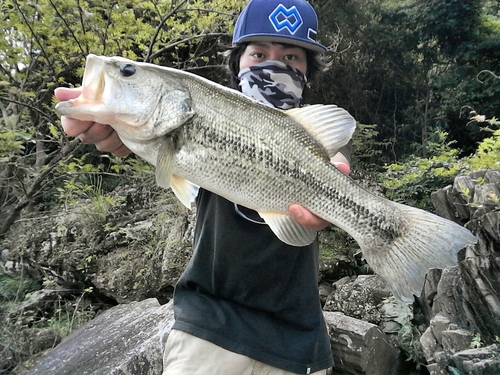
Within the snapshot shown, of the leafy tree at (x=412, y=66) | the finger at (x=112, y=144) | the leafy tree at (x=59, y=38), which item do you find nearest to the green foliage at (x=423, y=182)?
the leafy tree at (x=412, y=66)

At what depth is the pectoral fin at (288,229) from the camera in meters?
2.14

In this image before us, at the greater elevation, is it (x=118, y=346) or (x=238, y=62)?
(x=238, y=62)

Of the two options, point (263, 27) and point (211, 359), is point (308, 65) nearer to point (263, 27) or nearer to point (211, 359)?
point (263, 27)

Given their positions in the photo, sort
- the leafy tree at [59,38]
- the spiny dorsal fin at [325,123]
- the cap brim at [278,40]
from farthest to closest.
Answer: the leafy tree at [59,38] → the cap brim at [278,40] → the spiny dorsal fin at [325,123]

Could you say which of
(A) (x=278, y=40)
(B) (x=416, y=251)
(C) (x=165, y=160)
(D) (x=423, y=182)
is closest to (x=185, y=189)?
(C) (x=165, y=160)

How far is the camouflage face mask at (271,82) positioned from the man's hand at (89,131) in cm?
78

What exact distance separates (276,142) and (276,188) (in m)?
0.22

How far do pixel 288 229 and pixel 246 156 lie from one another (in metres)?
0.40

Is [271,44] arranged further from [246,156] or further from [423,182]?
[423,182]

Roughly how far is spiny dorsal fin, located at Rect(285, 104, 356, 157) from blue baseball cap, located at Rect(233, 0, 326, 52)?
58cm

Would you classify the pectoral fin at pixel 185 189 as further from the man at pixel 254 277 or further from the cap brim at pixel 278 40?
the cap brim at pixel 278 40

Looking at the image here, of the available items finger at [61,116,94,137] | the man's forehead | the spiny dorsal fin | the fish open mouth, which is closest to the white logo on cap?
the man's forehead

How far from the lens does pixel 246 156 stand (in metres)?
2.12

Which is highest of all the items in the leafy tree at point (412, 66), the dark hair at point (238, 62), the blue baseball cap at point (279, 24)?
the leafy tree at point (412, 66)
